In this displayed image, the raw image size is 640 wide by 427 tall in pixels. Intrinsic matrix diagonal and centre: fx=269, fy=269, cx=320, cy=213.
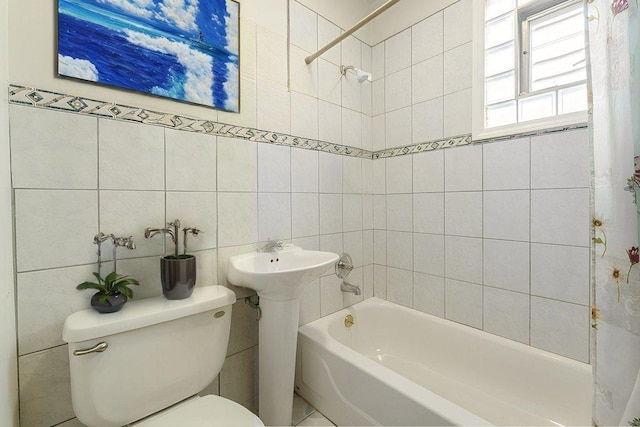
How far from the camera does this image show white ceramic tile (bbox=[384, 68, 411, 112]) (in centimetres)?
184

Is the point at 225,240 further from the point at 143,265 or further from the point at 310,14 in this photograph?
the point at 310,14

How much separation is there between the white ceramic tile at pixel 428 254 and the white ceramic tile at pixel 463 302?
0.11m

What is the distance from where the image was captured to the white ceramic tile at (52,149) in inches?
34.2

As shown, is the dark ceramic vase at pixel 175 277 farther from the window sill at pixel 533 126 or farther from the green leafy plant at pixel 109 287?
the window sill at pixel 533 126

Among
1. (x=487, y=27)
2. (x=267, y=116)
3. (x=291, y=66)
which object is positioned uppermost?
(x=487, y=27)

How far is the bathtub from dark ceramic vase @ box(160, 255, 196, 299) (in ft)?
2.40

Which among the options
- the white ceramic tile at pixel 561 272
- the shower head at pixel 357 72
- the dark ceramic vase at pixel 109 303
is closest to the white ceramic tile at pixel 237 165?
the dark ceramic vase at pixel 109 303

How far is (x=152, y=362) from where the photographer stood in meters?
0.92

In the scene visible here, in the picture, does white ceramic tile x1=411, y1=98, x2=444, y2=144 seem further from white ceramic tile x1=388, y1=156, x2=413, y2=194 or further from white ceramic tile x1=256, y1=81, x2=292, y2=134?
white ceramic tile x1=256, y1=81, x2=292, y2=134

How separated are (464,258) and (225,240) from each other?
1.37 meters

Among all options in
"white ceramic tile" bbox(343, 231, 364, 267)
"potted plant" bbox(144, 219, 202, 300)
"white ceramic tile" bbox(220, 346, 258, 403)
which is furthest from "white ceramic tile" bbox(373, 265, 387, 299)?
"potted plant" bbox(144, 219, 202, 300)

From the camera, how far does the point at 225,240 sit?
4.34ft

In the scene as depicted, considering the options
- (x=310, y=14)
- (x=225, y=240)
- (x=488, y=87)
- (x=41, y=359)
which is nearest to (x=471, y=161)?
(x=488, y=87)

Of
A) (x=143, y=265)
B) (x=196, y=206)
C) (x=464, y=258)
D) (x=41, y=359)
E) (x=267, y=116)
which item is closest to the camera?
(x=41, y=359)
